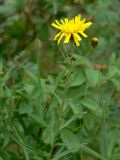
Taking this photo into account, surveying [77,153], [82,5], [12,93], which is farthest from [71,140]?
[82,5]

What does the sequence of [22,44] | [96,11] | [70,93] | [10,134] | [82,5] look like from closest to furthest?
1. [10,134]
2. [70,93]
3. [96,11]
4. [82,5]
5. [22,44]

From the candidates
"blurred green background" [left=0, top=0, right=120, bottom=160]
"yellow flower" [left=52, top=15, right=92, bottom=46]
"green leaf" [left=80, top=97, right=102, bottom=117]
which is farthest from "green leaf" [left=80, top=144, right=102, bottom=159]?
"yellow flower" [left=52, top=15, right=92, bottom=46]

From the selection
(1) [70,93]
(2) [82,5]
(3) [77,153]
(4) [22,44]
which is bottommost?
(3) [77,153]

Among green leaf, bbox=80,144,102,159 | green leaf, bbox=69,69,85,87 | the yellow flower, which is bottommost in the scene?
green leaf, bbox=80,144,102,159

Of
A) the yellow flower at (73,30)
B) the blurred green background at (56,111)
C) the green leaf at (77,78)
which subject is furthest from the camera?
the green leaf at (77,78)

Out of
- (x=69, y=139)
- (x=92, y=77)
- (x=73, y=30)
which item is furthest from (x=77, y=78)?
(x=73, y=30)

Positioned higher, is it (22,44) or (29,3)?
(29,3)

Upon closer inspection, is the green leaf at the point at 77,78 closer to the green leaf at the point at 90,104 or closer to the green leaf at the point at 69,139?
the green leaf at the point at 90,104

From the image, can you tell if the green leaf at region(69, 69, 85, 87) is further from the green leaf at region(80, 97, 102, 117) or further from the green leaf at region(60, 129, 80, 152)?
the green leaf at region(60, 129, 80, 152)

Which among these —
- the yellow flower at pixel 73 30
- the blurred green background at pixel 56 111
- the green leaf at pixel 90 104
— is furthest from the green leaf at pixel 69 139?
the yellow flower at pixel 73 30

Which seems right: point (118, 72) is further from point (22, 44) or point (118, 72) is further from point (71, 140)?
point (22, 44)

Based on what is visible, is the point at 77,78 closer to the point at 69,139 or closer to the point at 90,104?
the point at 90,104
